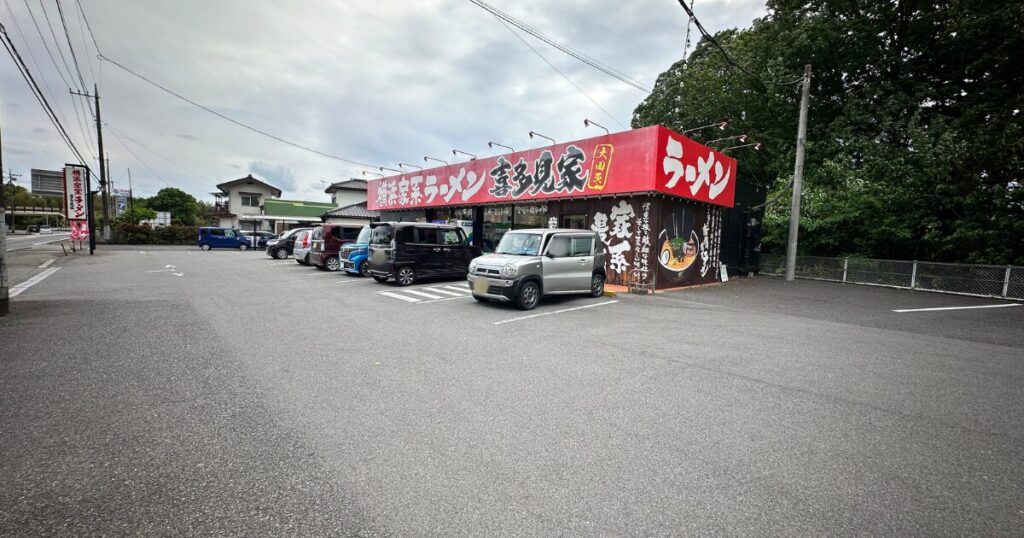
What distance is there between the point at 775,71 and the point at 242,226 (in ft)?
171

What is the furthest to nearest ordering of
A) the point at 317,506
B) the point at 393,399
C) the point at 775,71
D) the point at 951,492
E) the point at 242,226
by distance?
the point at 242,226, the point at 775,71, the point at 393,399, the point at 951,492, the point at 317,506

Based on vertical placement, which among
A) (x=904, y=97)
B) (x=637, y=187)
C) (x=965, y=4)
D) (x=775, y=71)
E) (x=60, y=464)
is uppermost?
(x=965, y=4)

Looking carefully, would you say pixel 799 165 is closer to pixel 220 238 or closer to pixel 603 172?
pixel 603 172

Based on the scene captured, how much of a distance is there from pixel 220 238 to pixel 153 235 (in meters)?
8.13

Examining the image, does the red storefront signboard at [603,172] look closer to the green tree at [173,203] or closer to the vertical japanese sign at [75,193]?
the vertical japanese sign at [75,193]

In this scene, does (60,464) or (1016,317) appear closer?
(60,464)

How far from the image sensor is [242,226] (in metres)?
46.7

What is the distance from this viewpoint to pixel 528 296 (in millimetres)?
8734

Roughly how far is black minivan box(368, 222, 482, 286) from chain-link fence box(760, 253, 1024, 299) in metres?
13.7

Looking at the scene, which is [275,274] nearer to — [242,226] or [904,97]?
[904,97]

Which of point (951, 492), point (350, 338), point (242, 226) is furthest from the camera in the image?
point (242, 226)

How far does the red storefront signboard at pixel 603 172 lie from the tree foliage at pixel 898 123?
530 cm

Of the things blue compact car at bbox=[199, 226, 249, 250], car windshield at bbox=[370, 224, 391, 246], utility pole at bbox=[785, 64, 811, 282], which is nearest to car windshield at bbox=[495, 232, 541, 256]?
car windshield at bbox=[370, 224, 391, 246]

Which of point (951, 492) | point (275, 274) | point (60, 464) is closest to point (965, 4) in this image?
point (951, 492)
